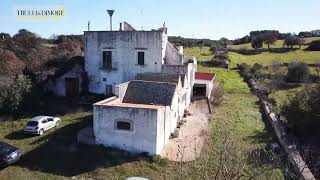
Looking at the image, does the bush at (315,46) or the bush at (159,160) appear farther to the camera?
the bush at (315,46)

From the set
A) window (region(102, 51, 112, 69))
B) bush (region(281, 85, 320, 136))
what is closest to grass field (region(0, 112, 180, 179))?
window (region(102, 51, 112, 69))

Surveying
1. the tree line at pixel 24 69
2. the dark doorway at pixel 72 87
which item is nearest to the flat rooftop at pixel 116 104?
the tree line at pixel 24 69

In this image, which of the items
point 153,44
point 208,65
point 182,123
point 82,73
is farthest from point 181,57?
point 208,65

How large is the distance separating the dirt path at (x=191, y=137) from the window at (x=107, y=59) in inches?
335

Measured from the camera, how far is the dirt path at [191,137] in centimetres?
2275

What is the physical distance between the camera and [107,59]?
34.4 metres

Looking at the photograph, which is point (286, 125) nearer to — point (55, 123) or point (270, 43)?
point (55, 123)

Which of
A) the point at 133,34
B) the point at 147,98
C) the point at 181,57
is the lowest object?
the point at 147,98

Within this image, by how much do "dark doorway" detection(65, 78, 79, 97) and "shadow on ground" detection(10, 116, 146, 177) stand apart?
1023 cm

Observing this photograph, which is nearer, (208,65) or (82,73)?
(82,73)

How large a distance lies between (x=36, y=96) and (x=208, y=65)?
3492 centimetres

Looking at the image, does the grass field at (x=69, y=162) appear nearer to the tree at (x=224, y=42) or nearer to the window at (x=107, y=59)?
the window at (x=107, y=59)

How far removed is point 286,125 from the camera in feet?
90.6

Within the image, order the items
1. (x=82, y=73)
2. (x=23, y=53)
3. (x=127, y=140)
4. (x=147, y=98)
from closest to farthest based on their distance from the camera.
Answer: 1. (x=127, y=140)
2. (x=147, y=98)
3. (x=82, y=73)
4. (x=23, y=53)
